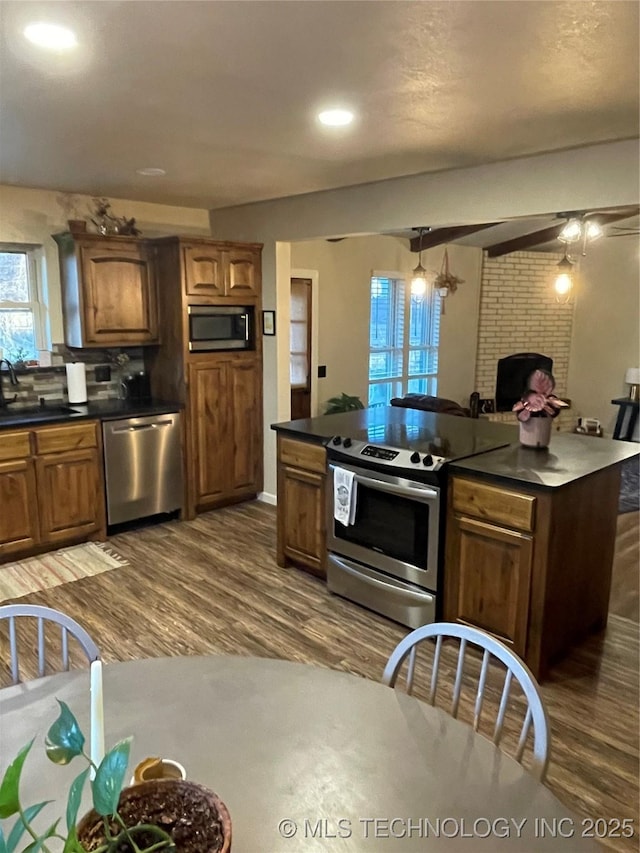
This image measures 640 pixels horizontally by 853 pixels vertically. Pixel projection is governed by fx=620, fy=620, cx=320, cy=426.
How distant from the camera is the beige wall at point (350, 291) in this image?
649 cm

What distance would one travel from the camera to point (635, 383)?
802 cm

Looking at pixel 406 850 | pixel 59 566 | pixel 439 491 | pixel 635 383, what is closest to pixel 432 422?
pixel 439 491

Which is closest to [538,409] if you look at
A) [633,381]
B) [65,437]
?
[65,437]

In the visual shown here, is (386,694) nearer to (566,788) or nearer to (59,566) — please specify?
(566,788)

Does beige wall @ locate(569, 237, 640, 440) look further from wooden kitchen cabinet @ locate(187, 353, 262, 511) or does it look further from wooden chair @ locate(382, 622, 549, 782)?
wooden chair @ locate(382, 622, 549, 782)

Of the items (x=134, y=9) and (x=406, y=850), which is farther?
(x=134, y=9)

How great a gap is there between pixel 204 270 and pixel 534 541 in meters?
3.14

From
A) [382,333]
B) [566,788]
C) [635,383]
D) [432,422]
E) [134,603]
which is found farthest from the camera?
[635,383]

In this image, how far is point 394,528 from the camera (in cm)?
326

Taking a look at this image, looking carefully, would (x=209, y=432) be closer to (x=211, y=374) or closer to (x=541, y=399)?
(x=211, y=374)

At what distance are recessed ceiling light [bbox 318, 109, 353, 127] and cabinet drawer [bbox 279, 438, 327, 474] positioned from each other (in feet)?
5.65

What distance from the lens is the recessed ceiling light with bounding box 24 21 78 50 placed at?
1.82 meters

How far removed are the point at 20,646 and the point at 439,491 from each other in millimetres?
2210

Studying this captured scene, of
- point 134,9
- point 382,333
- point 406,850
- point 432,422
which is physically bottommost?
point 406,850
